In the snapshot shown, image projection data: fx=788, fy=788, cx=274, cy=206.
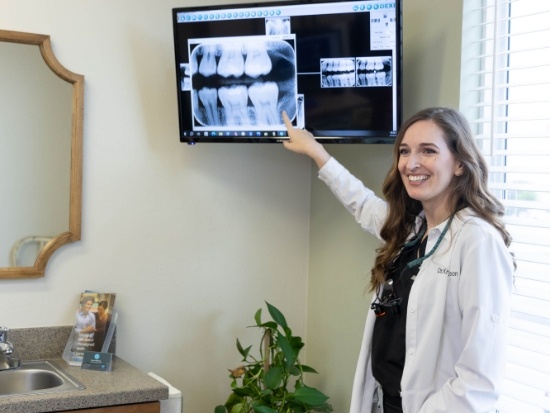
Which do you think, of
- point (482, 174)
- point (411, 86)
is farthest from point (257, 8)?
point (482, 174)

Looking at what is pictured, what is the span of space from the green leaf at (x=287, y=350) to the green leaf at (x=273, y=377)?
41 millimetres

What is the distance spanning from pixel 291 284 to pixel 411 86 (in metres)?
1.06

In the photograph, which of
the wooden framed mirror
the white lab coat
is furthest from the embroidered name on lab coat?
the wooden framed mirror

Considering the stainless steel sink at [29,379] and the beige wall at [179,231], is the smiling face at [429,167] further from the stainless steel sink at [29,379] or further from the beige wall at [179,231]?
the stainless steel sink at [29,379]

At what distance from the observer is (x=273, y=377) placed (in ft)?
9.12

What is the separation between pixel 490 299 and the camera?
1.84 metres

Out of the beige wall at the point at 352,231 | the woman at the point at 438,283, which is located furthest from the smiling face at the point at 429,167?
the beige wall at the point at 352,231

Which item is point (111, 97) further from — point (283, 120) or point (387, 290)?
point (387, 290)

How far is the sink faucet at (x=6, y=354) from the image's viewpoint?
2633 millimetres

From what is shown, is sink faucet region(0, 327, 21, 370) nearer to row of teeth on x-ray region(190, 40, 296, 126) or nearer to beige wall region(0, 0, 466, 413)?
beige wall region(0, 0, 466, 413)

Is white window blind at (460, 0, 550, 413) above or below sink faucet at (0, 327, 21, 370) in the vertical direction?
above

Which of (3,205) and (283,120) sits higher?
(283,120)

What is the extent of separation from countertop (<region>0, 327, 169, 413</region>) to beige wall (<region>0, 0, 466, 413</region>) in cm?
32

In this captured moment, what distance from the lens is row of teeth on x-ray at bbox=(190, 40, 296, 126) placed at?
2629 mm
